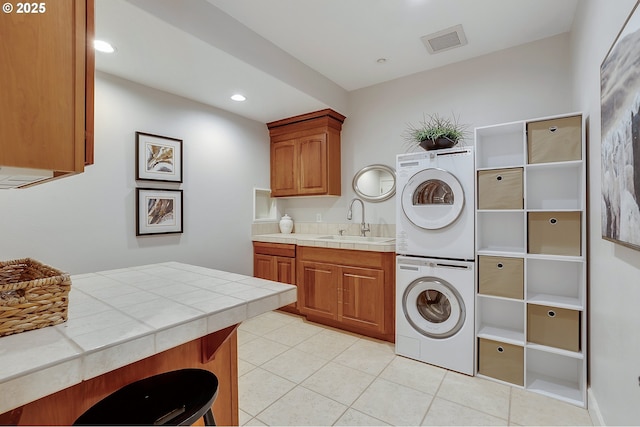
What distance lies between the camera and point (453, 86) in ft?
9.89

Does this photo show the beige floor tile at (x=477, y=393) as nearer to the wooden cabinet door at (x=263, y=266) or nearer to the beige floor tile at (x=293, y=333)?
the beige floor tile at (x=293, y=333)

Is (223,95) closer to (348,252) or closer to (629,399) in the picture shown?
(348,252)

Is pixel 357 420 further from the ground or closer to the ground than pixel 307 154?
closer to the ground

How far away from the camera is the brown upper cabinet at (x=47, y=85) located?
717 millimetres

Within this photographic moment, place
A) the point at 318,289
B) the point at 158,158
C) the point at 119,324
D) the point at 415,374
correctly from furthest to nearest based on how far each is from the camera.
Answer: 1. the point at 318,289
2. the point at 158,158
3. the point at 415,374
4. the point at 119,324

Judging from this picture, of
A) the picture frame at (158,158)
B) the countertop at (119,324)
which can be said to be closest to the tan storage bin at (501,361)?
the countertop at (119,324)

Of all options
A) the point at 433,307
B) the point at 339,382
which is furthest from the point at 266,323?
the point at 433,307

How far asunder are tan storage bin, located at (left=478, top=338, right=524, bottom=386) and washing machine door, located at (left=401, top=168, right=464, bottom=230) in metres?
0.98

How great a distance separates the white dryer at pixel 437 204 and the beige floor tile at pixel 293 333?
128cm

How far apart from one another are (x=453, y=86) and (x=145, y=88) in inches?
116

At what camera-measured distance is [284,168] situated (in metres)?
3.95

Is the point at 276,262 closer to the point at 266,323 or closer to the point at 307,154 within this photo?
the point at 266,323

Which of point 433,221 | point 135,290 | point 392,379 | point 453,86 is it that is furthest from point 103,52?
point 392,379

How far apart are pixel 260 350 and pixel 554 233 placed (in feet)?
8.29
